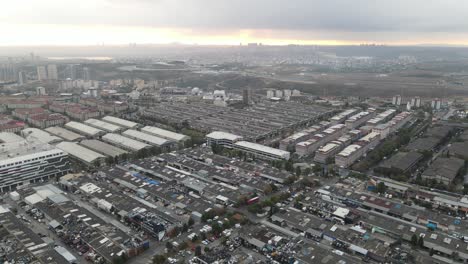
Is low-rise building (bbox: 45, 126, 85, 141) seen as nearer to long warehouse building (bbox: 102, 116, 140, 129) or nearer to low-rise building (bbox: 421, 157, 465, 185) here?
long warehouse building (bbox: 102, 116, 140, 129)

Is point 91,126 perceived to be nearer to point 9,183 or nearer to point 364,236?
point 9,183

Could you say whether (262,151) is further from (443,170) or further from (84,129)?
(84,129)

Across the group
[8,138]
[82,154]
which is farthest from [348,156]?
[8,138]

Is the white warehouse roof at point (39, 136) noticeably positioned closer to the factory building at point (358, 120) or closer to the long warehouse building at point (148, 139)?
the long warehouse building at point (148, 139)

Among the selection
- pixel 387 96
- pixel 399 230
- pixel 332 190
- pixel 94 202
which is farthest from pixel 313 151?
pixel 387 96

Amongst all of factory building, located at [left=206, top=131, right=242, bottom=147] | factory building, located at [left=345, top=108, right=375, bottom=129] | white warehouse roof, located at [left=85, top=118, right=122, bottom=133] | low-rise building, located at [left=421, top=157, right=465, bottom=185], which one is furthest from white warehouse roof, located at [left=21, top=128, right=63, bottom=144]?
low-rise building, located at [left=421, top=157, right=465, bottom=185]

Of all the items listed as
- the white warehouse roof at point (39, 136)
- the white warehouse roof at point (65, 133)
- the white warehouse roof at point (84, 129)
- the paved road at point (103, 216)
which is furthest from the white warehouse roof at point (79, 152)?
the paved road at point (103, 216)
